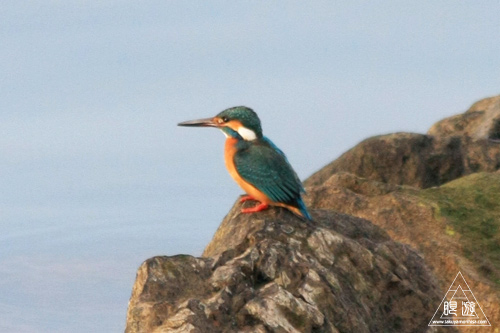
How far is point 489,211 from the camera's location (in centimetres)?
1566

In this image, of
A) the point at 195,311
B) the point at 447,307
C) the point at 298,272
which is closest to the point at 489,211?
the point at 447,307

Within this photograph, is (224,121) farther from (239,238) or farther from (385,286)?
(385,286)

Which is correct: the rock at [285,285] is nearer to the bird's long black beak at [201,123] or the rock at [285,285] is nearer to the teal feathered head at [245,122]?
the teal feathered head at [245,122]

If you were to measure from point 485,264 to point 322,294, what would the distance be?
18.6ft

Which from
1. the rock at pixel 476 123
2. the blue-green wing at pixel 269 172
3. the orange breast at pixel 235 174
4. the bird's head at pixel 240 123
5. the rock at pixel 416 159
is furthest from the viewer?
the rock at pixel 476 123

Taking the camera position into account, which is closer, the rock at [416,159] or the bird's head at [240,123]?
the bird's head at [240,123]

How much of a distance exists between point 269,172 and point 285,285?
232 centimetres

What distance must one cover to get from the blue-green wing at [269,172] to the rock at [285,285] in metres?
0.24

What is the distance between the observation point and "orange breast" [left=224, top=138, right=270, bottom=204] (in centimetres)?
1168

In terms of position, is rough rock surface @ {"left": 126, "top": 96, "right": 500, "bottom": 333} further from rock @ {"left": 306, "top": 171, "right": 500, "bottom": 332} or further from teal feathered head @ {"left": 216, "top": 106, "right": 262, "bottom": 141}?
teal feathered head @ {"left": 216, "top": 106, "right": 262, "bottom": 141}

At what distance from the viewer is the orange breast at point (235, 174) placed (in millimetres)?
11680

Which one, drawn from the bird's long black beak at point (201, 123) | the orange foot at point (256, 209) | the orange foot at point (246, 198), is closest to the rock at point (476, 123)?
the bird's long black beak at point (201, 123)

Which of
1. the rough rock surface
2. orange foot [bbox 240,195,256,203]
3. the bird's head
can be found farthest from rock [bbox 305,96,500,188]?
orange foot [bbox 240,195,256,203]

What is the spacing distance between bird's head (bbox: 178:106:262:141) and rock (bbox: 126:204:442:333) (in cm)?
123
